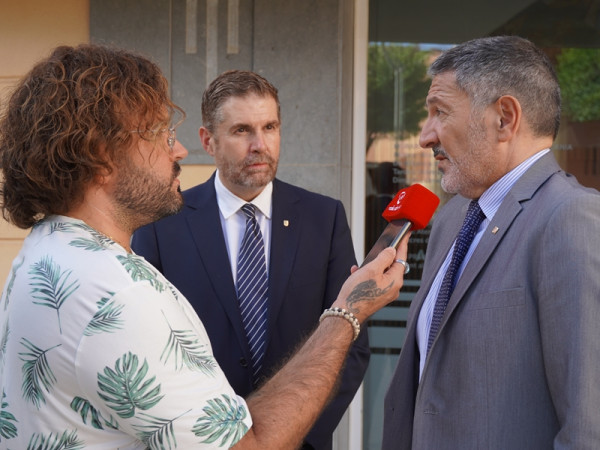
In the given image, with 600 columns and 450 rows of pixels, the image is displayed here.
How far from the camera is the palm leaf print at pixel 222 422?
1.70m

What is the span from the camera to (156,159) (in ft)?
6.71

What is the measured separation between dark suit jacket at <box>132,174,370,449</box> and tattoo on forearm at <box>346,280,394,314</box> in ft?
2.83

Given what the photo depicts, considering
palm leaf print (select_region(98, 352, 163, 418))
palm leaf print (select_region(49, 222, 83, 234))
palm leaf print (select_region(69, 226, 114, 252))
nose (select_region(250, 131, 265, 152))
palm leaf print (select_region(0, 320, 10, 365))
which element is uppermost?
nose (select_region(250, 131, 265, 152))

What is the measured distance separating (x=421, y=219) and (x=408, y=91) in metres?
2.99

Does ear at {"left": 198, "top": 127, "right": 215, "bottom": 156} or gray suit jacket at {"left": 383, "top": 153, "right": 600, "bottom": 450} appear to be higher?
ear at {"left": 198, "top": 127, "right": 215, "bottom": 156}

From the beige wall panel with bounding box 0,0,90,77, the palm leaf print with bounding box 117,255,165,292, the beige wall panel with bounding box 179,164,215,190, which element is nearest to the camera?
the palm leaf print with bounding box 117,255,165,292

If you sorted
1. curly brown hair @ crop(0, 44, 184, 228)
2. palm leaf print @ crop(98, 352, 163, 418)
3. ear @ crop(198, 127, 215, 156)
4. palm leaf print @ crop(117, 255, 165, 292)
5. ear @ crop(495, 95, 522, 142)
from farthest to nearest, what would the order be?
ear @ crop(198, 127, 215, 156), ear @ crop(495, 95, 522, 142), curly brown hair @ crop(0, 44, 184, 228), palm leaf print @ crop(117, 255, 165, 292), palm leaf print @ crop(98, 352, 163, 418)

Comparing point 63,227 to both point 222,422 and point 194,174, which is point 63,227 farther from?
point 194,174

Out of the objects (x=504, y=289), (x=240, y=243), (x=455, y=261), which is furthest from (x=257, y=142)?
(x=504, y=289)

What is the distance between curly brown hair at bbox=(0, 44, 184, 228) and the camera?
188cm

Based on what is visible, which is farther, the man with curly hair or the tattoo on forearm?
the tattoo on forearm

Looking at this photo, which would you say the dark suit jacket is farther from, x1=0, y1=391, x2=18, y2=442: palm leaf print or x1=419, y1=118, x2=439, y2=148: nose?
x1=0, y1=391, x2=18, y2=442: palm leaf print

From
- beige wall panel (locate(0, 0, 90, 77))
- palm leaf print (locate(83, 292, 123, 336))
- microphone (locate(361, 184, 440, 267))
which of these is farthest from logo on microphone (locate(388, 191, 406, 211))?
beige wall panel (locate(0, 0, 90, 77))

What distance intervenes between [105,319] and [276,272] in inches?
60.8
